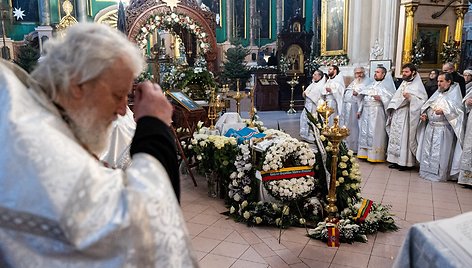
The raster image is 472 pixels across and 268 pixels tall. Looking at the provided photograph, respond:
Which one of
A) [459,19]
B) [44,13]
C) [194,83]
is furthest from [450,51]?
[44,13]

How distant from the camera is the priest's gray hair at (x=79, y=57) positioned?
1110 millimetres

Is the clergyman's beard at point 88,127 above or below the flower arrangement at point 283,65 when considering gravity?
below

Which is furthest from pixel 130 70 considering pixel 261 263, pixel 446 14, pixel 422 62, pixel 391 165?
pixel 446 14

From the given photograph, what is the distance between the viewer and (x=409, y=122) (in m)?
7.03

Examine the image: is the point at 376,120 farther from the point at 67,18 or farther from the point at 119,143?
the point at 67,18

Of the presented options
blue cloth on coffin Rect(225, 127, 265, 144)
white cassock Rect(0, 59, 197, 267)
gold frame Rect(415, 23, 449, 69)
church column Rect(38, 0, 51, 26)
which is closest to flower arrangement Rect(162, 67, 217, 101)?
blue cloth on coffin Rect(225, 127, 265, 144)

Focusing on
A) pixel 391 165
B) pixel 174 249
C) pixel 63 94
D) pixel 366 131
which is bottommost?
pixel 391 165

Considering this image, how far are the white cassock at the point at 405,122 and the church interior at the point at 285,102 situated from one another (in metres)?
0.28

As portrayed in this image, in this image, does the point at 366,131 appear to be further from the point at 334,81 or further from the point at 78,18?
the point at 78,18

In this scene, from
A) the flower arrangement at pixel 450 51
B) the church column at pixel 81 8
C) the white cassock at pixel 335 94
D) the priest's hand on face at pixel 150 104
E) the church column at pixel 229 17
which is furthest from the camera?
the church column at pixel 229 17

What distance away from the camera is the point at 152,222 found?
1043mm

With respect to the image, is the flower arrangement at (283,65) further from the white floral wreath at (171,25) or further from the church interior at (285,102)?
the white floral wreath at (171,25)

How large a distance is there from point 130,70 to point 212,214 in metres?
3.84

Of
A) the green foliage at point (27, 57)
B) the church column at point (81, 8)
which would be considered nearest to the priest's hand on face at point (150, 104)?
the green foliage at point (27, 57)
